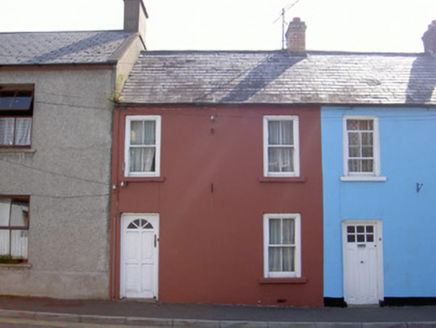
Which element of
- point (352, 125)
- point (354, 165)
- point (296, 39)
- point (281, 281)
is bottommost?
point (281, 281)

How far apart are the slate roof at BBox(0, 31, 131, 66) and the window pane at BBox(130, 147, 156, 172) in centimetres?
266

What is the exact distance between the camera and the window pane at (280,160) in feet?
39.5

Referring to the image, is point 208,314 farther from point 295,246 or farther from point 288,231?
point 288,231

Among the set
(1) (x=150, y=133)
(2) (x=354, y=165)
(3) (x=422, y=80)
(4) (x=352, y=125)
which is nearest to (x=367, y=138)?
(4) (x=352, y=125)

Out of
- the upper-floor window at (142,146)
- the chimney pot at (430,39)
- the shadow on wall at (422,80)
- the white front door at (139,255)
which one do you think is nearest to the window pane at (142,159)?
the upper-floor window at (142,146)

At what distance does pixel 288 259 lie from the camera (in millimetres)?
11727

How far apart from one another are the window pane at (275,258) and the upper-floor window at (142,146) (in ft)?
12.4

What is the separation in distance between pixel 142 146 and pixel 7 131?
3.93m

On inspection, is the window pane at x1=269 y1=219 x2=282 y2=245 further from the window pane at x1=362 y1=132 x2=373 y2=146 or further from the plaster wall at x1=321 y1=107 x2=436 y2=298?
the window pane at x1=362 y1=132 x2=373 y2=146

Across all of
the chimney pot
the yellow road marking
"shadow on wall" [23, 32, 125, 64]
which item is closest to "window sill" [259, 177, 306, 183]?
the yellow road marking

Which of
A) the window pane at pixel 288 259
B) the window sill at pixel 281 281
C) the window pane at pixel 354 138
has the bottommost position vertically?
the window sill at pixel 281 281

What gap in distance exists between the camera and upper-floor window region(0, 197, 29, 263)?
11758 mm

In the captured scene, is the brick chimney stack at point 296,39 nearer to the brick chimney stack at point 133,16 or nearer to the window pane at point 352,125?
the window pane at point 352,125

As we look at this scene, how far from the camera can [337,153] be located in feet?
39.1
